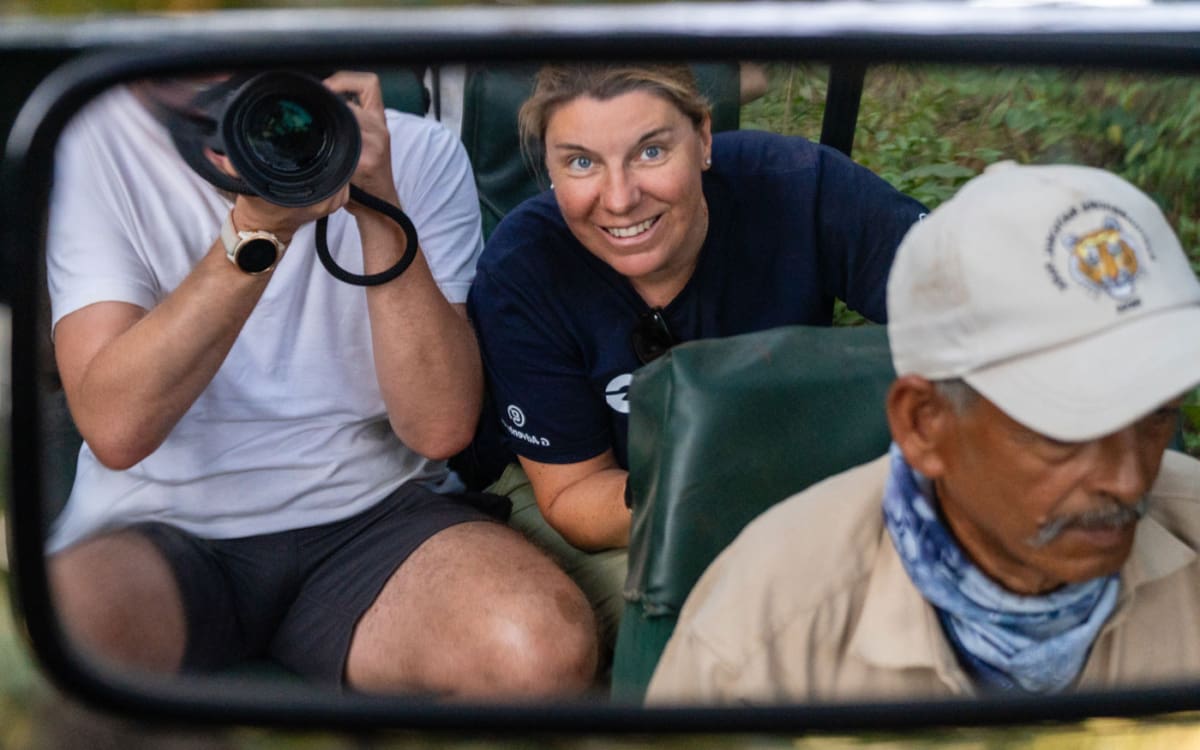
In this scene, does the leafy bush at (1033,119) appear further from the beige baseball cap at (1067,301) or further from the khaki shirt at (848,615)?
the khaki shirt at (848,615)

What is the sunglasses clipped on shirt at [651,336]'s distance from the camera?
1.81m

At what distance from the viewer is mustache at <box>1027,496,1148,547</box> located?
1.63m

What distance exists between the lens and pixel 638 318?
1862mm

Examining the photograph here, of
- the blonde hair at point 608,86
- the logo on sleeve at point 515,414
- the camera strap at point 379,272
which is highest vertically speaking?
the blonde hair at point 608,86

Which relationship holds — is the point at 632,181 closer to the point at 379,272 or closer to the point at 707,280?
the point at 707,280

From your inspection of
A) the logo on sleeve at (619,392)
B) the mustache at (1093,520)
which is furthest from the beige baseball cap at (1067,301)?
the logo on sleeve at (619,392)

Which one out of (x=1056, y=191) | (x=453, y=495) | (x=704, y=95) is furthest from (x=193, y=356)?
(x=1056, y=191)

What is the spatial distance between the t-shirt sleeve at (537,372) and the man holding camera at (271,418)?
0.04m

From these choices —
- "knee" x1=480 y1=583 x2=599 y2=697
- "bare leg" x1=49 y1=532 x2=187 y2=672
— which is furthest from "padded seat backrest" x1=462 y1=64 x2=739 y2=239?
"bare leg" x1=49 y1=532 x2=187 y2=672

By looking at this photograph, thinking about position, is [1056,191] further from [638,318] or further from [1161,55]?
[638,318]

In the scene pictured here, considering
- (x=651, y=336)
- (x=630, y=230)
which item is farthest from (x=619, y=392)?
(x=630, y=230)

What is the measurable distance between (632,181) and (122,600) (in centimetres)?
90

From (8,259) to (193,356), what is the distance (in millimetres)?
325

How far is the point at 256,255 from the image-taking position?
5.89 feet
